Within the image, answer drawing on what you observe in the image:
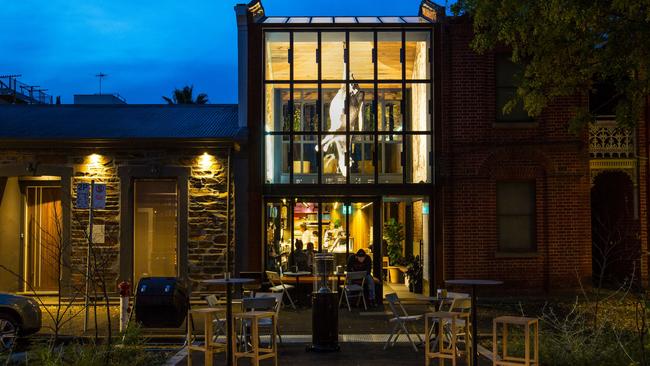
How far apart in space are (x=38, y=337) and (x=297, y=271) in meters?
6.13

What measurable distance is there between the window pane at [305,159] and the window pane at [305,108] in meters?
0.25

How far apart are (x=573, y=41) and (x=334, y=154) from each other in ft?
20.1

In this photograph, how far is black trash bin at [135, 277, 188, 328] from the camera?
12367 mm

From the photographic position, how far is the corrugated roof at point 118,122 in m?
18.1

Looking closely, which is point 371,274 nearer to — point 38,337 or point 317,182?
point 317,182

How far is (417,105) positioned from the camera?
18422 millimetres

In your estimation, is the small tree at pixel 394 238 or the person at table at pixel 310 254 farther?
the small tree at pixel 394 238

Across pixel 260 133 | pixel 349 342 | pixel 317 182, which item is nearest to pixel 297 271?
pixel 317 182

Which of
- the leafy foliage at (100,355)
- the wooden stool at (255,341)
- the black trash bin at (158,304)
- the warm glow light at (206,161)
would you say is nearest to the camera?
the leafy foliage at (100,355)

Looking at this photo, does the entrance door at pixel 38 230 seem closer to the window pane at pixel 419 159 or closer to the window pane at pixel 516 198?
the window pane at pixel 419 159

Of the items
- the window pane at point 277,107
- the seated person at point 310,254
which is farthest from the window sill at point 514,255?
the window pane at point 277,107

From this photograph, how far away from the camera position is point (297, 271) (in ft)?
56.5

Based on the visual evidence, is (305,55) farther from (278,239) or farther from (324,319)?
(324,319)

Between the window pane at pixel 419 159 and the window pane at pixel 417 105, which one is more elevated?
the window pane at pixel 417 105
